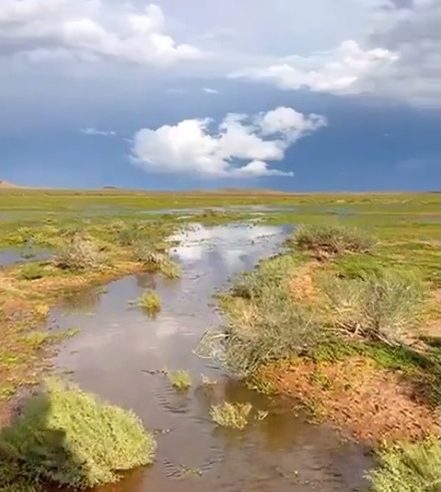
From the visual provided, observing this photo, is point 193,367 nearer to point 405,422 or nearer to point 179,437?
point 179,437

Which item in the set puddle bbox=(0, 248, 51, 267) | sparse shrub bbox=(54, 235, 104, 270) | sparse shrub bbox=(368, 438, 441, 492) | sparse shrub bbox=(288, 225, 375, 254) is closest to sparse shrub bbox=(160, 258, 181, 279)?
sparse shrub bbox=(54, 235, 104, 270)

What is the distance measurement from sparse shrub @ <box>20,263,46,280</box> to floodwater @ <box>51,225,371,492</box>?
468cm

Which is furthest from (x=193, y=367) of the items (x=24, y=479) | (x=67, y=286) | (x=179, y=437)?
(x=67, y=286)

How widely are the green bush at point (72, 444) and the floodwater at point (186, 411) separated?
329 millimetres

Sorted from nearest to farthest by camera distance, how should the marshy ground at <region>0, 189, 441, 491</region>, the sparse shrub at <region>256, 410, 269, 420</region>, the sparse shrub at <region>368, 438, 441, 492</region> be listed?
1. the sparse shrub at <region>368, 438, 441, 492</region>
2. the marshy ground at <region>0, 189, 441, 491</region>
3. the sparse shrub at <region>256, 410, 269, 420</region>

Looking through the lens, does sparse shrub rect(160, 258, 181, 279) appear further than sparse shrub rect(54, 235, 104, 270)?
No

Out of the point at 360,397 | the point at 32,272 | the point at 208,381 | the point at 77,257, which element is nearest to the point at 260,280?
the point at 77,257

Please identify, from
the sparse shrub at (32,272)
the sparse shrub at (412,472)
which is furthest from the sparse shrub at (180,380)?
the sparse shrub at (32,272)

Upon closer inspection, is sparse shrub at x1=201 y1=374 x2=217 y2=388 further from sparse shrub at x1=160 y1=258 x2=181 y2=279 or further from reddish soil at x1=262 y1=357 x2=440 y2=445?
sparse shrub at x1=160 y1=258 x2=181 y2=279

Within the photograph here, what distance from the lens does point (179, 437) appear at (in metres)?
11.5

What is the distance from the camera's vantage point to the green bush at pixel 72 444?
31.4ft

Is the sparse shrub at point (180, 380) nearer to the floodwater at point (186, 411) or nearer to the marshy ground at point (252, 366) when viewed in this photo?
the marshy ground at point (252, 366)

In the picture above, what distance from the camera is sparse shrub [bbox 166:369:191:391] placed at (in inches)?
551

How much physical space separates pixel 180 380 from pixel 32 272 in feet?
55.7
